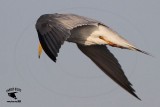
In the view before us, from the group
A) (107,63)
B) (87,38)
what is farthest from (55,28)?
(107,63)

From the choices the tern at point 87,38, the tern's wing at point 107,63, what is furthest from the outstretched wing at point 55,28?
the tern's wing at point 107,63

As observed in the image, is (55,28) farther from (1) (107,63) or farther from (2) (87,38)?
(1) (107,63)

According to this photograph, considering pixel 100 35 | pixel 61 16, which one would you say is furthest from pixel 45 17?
pixel 100 35

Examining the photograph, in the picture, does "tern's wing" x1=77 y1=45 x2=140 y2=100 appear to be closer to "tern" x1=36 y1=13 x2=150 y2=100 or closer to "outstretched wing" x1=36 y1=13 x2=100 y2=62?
"tern" x1=36 y1=13 x2=150 y2=100

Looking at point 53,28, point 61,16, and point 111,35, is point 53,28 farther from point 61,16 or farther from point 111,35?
point 111,35

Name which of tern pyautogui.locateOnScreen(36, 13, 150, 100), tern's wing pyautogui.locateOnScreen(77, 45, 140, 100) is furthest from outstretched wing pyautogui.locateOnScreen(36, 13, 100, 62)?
tern's wing pyautogui.locateOnScreen(77, 45, 140, 100)

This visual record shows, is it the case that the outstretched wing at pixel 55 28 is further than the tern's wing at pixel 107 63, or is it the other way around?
the tern's wing at pixel 107 63

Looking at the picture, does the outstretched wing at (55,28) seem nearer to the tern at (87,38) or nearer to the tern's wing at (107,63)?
the tern at (87,38)

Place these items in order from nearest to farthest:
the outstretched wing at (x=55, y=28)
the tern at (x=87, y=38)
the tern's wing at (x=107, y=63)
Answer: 1. the outstretched wing at (x=55, y=28)
2. the tern at (x=87, y=38)
3. the tern's wing at (x=107, y=63)

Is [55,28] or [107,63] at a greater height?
[55,28]
